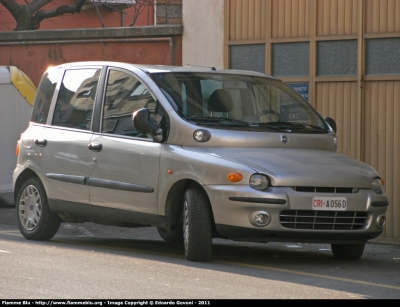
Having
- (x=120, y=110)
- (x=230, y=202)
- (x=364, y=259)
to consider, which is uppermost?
(x=120, y=110)

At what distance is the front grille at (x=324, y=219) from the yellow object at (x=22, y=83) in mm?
8222

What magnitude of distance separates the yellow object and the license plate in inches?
326

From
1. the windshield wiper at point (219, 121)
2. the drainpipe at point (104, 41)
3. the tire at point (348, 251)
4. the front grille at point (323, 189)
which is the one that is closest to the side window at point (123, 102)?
the windshield wiper at point (219, 121)

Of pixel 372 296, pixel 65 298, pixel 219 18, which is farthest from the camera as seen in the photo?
pixel 219 18

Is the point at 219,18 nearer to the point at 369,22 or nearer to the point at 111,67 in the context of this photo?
the point at 369,22

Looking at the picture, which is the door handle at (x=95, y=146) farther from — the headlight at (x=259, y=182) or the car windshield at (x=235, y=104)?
the headlight at (x=259, y=182)

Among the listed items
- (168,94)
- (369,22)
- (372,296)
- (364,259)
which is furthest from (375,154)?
(372,296)

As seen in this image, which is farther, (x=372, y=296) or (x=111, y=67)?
(x=111, y=67)

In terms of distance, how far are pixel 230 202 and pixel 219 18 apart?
6059 millimetres

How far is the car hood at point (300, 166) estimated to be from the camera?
8.21 meters

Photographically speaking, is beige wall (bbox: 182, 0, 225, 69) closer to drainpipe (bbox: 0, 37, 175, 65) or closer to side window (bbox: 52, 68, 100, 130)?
drainpipe (bbox: 0, 37, 175, 65)

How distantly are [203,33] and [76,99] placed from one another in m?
4.22

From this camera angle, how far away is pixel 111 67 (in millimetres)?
9930

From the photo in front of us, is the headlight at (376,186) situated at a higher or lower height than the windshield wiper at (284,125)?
lower
